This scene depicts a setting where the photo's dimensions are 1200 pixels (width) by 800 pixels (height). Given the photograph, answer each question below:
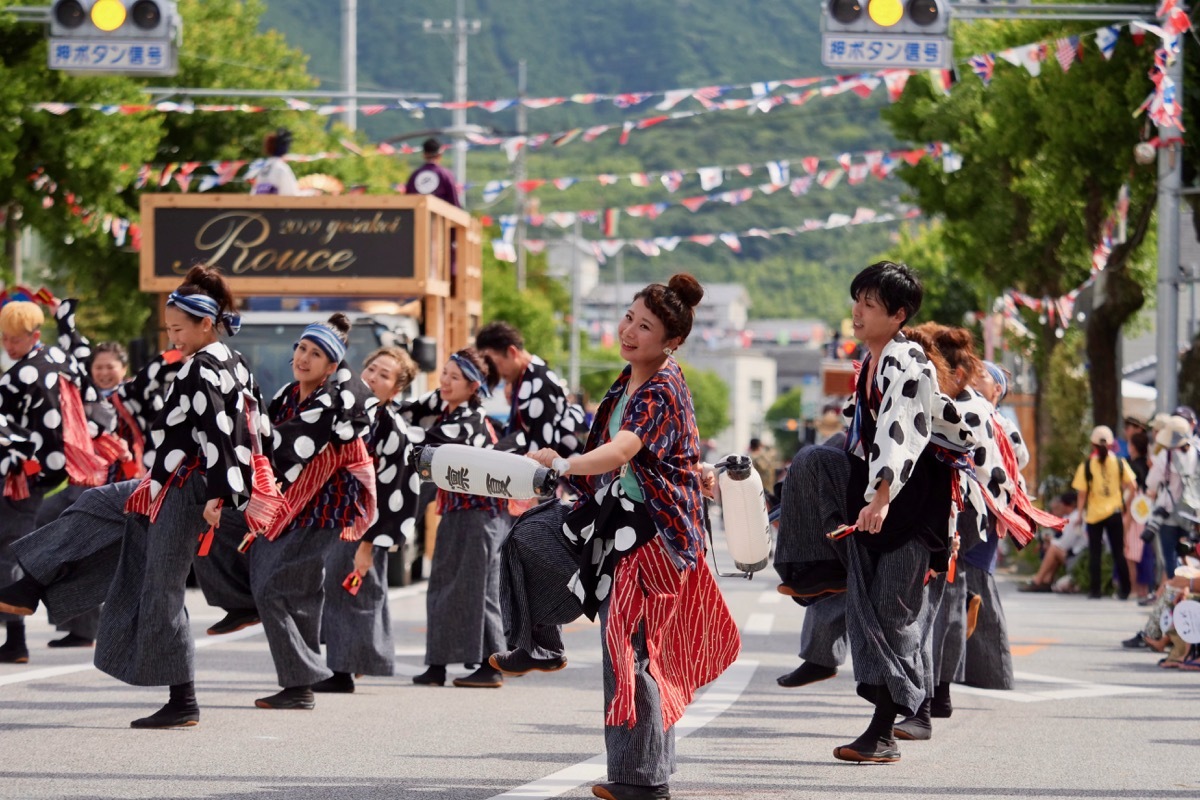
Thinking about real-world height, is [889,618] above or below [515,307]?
below

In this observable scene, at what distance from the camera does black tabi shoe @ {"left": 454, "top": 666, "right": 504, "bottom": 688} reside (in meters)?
10.4

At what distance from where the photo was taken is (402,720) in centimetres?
882

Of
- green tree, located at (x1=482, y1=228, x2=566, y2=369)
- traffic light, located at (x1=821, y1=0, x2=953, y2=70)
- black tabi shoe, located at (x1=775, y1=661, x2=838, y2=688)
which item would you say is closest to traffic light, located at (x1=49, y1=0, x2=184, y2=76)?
traffic light, located at (x1=821, y1=0, x2=953, y2=70)

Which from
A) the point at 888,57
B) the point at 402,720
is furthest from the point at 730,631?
the point at 888,57

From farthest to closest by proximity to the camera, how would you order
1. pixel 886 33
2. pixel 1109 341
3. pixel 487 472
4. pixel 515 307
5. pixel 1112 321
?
pixel 515 307
pixel 1109 341
pixel 1112 321
pixel 886 33
pixel 487 472

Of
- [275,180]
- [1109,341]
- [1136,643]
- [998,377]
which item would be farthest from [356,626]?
[1109,341]

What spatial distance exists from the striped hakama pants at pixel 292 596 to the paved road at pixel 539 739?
21 cm

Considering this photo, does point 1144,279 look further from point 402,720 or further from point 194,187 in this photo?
point 402,720

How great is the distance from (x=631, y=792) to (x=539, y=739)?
1.85 meters

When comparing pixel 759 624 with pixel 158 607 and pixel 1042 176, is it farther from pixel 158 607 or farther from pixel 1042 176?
pixel 1042 176

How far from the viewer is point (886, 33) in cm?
1561

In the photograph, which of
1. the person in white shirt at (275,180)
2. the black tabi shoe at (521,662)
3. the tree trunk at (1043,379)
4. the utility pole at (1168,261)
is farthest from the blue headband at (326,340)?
the tree trunk at (1043,379)

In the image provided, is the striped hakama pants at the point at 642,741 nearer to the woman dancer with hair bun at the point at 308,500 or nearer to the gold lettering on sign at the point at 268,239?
the woman dancer with hair bun at the point at 308,500

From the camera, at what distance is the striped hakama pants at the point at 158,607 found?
26.2 feet
